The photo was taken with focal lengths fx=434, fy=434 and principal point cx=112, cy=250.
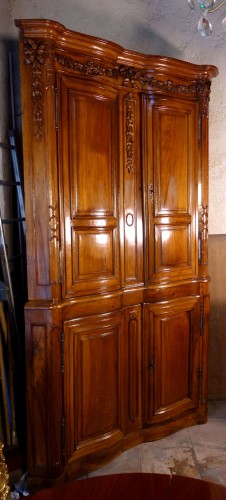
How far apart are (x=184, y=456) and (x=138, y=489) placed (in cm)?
133

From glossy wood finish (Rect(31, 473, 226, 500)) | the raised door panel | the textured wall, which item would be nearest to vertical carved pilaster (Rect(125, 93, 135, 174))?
the textured wall

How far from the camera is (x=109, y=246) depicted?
7.38ft

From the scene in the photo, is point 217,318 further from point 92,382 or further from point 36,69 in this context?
point 36,69

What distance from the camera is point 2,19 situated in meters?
2.38

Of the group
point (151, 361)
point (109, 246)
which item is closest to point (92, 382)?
point (151, 361)

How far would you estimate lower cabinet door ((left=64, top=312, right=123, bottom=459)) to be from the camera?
2121mm

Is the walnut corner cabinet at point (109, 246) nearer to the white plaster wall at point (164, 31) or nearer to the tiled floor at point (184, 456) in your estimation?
the tiled floor at point (184, 456)

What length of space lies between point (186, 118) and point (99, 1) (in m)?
0.94

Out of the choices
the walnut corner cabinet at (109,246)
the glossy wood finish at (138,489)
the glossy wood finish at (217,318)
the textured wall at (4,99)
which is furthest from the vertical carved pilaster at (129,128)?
the glossy wood finish at (138,489)

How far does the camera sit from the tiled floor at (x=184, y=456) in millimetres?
2260

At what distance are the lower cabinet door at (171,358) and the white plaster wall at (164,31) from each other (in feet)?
2.50

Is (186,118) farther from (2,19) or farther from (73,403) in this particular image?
(73,403)

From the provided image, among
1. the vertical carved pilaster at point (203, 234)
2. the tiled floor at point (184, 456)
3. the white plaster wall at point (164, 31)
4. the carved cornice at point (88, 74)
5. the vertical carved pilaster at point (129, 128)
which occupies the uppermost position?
the white plaster wall at point (164, 31)

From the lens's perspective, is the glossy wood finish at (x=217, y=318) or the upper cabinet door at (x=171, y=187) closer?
the upper cabinet door at (x=171, y=187)
